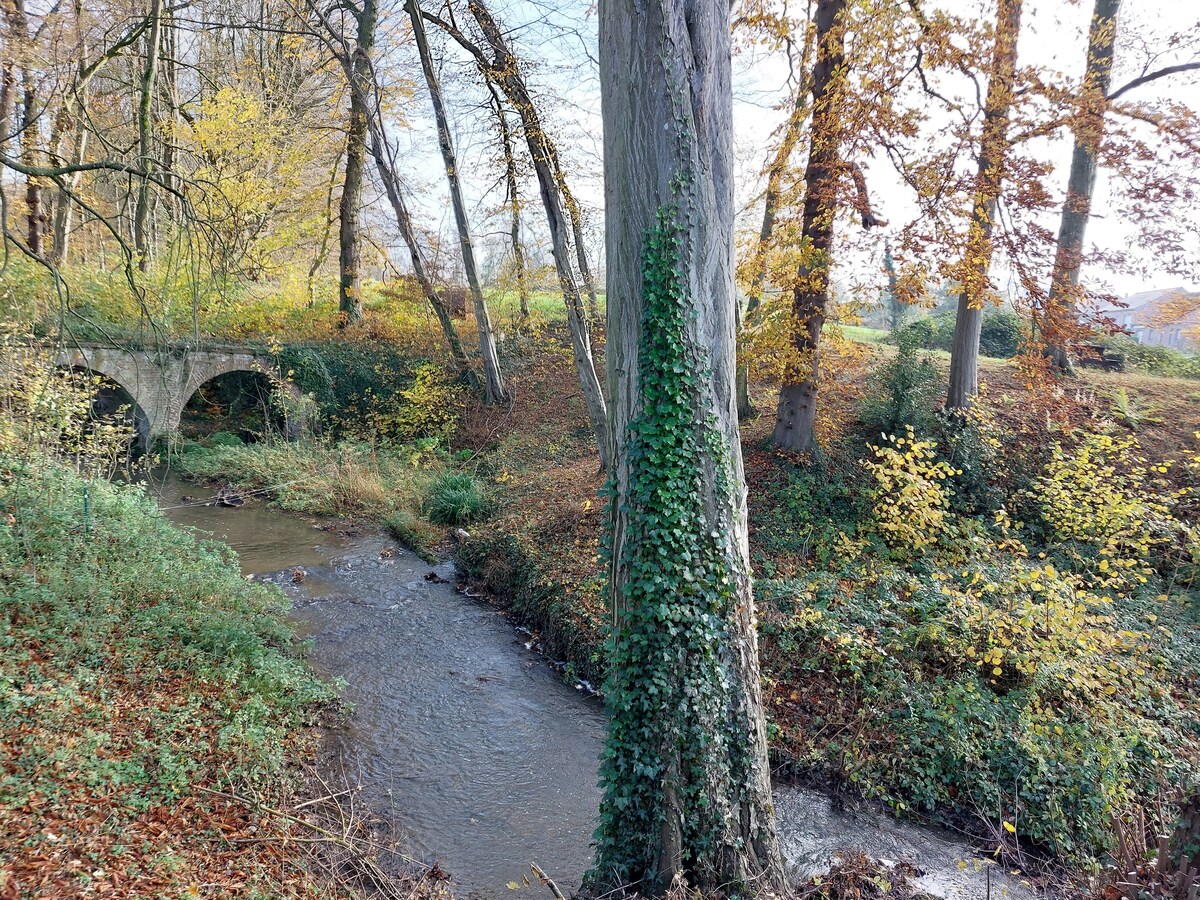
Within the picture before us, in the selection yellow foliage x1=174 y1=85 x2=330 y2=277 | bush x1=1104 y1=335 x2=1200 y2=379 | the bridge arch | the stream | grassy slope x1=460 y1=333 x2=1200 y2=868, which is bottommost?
the stream

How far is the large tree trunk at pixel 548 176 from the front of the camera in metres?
11.3

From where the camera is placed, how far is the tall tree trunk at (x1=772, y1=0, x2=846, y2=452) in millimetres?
9570

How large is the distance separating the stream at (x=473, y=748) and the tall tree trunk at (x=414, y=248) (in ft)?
28.7

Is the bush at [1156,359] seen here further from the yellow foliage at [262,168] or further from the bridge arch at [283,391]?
the yellow foliage at [262,168]

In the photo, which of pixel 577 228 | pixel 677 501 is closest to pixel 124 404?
pixel 577 228

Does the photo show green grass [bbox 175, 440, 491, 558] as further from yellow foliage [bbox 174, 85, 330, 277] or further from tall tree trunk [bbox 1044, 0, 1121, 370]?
tall tree trunk [bbox 1044, 0, 1121, 370]

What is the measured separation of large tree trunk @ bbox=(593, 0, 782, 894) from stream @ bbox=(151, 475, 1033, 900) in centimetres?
122

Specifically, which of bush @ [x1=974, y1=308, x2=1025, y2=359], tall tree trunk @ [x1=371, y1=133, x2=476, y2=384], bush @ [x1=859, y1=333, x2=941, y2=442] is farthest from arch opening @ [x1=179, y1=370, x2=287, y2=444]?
bush @ [x1=974, y1=308, x2=1025, y2=359]

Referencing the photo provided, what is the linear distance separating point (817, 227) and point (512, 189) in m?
6.62

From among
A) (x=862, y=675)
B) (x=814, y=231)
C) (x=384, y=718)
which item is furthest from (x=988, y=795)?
(x=814, y=231)

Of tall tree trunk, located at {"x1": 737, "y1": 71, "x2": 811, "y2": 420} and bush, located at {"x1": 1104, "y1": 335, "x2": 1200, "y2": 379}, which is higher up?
tall tree trunk, located at {"x1": 737, "y1": 71, "x2": 811, "y2": 420}

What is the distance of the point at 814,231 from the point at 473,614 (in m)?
7.68

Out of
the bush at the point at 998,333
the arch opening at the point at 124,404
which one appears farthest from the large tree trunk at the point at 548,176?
the bush at the point at 998,333

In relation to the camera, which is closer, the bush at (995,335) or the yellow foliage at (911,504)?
the yellow foliage at (911,504)
